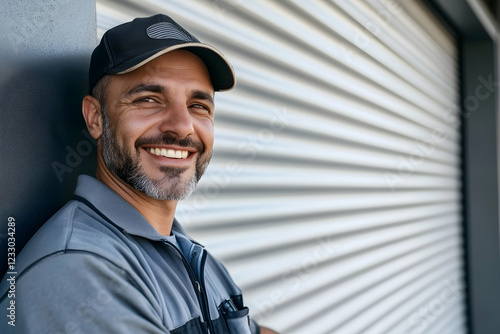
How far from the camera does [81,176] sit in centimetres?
148

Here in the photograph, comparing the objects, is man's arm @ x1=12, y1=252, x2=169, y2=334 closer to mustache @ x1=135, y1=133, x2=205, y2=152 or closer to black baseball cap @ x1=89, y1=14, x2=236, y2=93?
mustache @ x1=135, y1=133, x2=205, y2=152

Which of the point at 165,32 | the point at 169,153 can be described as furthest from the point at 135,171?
the point at 165,32

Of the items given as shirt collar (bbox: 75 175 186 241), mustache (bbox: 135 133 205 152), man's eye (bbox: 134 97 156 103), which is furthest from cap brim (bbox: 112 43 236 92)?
shirt collar (bbox: 75 175 186 241)

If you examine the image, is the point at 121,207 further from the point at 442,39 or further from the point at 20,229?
the point at 442,39

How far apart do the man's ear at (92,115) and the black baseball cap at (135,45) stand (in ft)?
0.13

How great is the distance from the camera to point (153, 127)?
1.57 meters

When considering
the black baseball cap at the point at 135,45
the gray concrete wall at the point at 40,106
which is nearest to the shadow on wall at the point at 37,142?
the gray concrete wall at the point at 40,106

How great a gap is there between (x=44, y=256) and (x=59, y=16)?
2.44 feet

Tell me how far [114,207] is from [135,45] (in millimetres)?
476

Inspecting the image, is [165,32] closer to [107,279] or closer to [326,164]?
[107,279]

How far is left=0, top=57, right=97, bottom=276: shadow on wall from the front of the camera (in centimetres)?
136

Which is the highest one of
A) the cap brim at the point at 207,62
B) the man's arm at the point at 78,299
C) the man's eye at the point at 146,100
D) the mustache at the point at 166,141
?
the cap brim at the point at 207,62

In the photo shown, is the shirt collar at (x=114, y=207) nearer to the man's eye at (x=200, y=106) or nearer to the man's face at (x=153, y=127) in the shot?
the man's face at (x=153, y=127)

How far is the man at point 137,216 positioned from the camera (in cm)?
113
